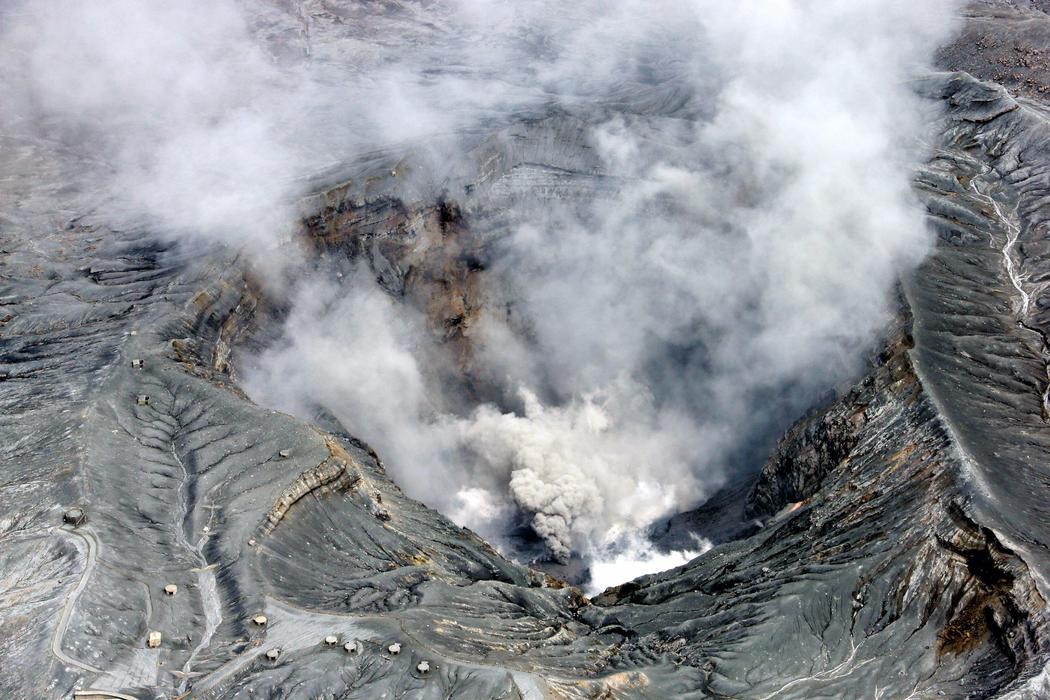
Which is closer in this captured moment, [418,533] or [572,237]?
[418,533]

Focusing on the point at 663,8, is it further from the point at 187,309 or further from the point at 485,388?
the point at 187,309

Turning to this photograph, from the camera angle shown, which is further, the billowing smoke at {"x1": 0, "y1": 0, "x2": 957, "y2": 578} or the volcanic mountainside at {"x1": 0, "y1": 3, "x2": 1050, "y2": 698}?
the billowing smoke at {"x1": 0, "y1": 0, "x2": 957, "y2": 578}


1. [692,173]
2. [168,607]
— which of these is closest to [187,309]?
[168,607]

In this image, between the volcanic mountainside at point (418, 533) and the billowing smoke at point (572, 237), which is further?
the billowing smoke at point (572, 237)

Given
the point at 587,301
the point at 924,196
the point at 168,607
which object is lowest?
the point at 587,301
